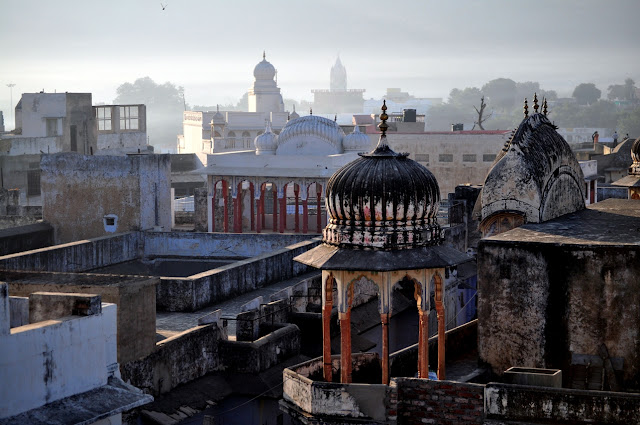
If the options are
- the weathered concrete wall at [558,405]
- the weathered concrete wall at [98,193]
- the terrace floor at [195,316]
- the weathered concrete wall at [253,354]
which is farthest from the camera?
the weathered concrete wall at [98,193]

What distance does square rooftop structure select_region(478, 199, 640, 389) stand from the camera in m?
14.0

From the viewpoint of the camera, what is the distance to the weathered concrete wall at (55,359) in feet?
39.2

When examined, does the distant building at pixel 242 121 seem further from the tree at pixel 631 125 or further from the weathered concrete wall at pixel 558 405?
the tree at pixel 631 125

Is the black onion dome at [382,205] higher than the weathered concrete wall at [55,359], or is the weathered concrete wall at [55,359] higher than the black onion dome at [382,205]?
the black onion dome at [382,205]

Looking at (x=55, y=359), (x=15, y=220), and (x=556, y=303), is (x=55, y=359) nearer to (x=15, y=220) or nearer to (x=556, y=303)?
(x=556, y=303)

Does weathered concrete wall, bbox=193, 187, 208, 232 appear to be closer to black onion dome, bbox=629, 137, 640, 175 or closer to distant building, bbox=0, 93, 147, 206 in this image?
distant building, bbox=0, 93, 147, 206

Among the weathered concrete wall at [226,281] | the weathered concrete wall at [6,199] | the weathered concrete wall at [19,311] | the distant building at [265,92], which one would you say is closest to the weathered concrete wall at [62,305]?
the weathered concrete wall at [19,311]

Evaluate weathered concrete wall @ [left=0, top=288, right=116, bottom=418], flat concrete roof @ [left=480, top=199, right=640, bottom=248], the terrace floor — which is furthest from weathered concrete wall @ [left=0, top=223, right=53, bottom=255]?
flat concrete roof @ [left=480, top=199, right=640, bottom=248]

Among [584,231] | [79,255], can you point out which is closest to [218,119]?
[79,255]

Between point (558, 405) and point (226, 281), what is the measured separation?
11213mm

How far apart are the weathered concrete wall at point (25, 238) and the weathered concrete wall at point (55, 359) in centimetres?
1311

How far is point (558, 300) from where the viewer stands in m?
14.4

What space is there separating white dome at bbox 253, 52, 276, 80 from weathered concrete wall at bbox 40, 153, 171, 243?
4605cm

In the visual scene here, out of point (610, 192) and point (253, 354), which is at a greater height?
point (610, 192)
